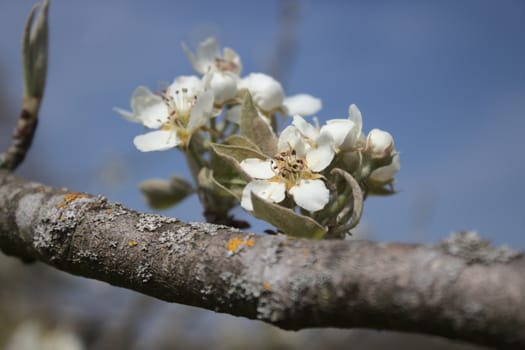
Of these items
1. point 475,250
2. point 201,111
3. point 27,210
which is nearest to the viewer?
point 475,250

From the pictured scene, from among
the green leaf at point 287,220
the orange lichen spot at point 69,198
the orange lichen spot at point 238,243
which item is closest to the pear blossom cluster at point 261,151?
the green leaf at point 287,220

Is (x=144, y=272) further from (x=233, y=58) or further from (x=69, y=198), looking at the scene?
(x=233, y=58)

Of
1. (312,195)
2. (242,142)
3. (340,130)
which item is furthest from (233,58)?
(312,195)

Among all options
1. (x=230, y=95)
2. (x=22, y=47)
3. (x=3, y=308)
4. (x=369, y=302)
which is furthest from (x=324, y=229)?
(x=3, y=308)

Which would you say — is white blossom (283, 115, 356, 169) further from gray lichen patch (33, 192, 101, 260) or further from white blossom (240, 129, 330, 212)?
gray lichen patch (33, 192, 101, 260)

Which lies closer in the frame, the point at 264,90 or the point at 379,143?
the point at 379,143

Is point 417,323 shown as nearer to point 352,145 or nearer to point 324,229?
point 324,229
